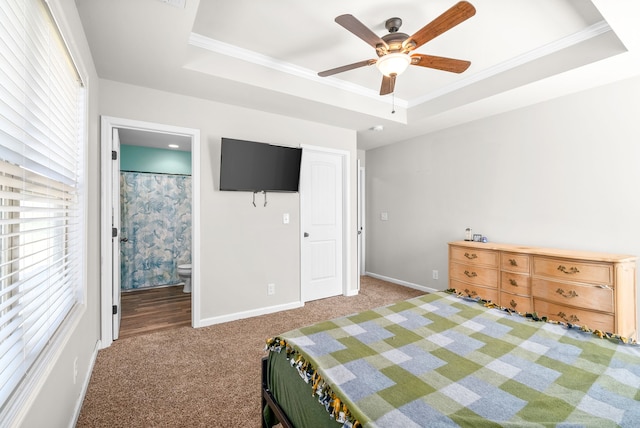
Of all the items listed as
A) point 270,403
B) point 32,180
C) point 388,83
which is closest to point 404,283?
point 388,83

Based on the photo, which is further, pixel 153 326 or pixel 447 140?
pixel 447 140

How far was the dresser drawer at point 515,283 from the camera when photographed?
9.70 ft

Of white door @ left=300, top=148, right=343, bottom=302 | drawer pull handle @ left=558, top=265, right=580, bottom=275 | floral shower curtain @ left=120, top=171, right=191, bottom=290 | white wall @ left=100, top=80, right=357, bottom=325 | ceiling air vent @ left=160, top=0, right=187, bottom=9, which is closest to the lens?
ceiling air vent @ left=160, top=0, right=187, bottom=9

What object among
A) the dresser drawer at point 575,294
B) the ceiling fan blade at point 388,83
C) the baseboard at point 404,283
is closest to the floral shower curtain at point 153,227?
the baseboard at point 404,283

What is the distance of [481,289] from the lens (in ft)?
11.0

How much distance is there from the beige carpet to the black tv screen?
1.51 m

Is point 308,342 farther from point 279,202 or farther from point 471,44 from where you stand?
point 471,44

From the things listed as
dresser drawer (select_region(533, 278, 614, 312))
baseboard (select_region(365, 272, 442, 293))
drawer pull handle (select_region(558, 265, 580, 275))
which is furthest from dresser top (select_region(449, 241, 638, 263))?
baseboard (select_region(365, 272, 442, 293))

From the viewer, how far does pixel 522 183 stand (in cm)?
343

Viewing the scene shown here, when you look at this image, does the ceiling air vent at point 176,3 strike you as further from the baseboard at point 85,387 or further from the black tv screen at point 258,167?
the baseboard at point 85,387

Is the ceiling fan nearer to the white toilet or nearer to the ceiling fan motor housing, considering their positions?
the ceiling fan motor housing

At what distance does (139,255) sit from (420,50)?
4.72 meters

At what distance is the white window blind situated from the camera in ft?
3.11

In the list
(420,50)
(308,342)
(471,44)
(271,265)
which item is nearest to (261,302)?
(271,265)
